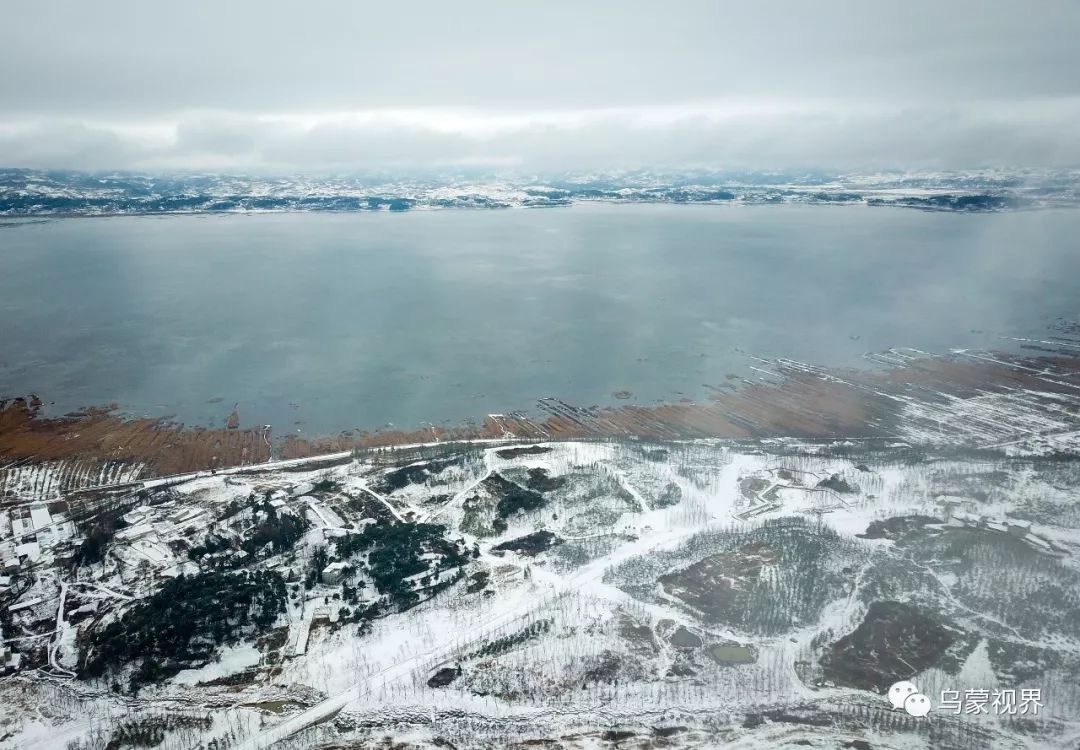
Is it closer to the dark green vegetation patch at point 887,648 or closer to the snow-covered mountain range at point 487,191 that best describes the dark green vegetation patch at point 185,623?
the dark green vegetation patch at point 887,648

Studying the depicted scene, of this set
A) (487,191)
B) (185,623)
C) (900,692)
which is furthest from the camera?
(487,191)

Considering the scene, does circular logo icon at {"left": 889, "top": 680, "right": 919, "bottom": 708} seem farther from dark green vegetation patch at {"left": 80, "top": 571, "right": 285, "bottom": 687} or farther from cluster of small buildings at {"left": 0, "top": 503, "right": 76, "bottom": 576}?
cluster of small buildings at {"left": 0, "top": 503, "right": 76, "bottom": 576}

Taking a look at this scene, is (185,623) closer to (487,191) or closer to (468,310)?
(468,310)

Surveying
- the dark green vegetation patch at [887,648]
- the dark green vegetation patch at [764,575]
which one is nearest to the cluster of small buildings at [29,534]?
the dark green vegetation patch at [764,575]

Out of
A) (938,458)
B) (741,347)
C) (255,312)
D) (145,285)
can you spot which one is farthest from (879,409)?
(145,285)


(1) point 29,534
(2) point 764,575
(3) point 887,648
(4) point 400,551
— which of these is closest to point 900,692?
(3) point 887,648

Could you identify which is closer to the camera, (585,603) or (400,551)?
(585,603)

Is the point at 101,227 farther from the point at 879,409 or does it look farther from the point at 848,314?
the point at 879,409
